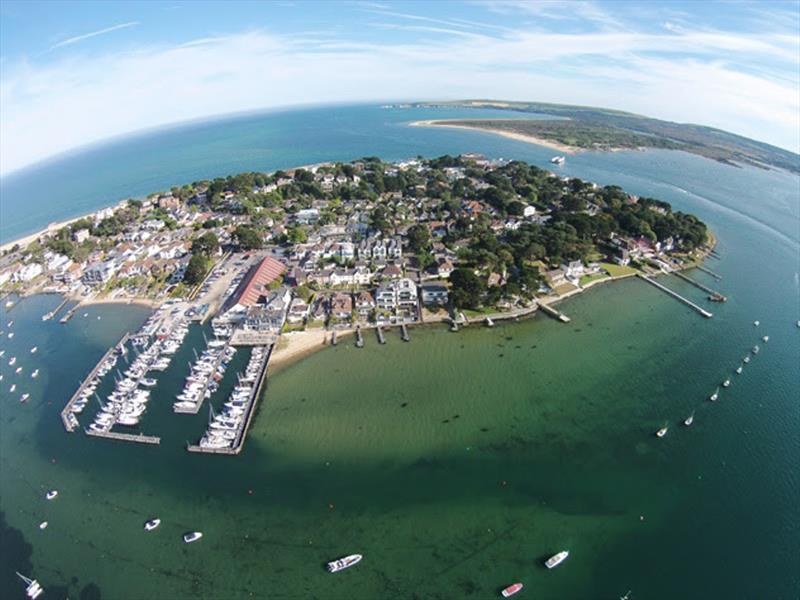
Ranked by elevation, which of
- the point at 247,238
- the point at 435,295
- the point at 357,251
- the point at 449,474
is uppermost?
the point at 435,295

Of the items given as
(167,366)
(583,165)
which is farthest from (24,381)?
(583,165)

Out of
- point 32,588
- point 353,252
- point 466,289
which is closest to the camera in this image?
point 32,588

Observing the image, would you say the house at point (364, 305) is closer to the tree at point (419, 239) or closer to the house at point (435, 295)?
the house at point (435, 295)

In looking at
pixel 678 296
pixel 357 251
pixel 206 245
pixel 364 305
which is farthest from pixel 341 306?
pixel 678 296

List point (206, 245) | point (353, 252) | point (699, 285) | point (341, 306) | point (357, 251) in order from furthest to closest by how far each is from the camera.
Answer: point (206, 245) < point (357, 251) < point (353, 252) < point (699, 285) < point (341, 306)

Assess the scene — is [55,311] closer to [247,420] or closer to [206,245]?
[206,245]

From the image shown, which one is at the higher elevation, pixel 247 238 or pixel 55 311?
pixel 247 238

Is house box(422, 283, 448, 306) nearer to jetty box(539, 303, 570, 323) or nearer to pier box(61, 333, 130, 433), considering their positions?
jetty box(539, 303, 570, 323)

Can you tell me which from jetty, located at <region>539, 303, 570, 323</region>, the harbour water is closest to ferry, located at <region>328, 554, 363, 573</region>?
the harbour water
